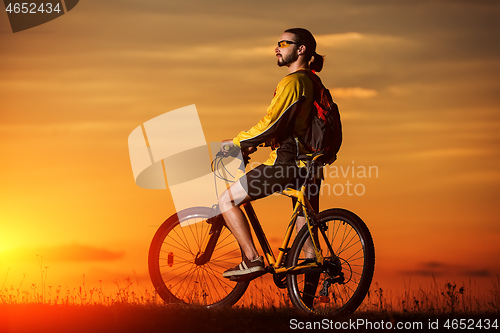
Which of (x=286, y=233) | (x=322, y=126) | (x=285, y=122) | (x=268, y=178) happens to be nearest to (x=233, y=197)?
(x=268, y=178)

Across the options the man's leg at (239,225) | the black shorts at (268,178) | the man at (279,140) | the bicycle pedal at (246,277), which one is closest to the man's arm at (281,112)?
the man at (279,140)

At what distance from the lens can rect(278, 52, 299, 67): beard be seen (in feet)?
25.6

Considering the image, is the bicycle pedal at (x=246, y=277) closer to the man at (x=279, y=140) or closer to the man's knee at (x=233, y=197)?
the man at (x=279, y=140)

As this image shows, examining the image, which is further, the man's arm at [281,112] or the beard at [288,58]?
the beard at [288,58]

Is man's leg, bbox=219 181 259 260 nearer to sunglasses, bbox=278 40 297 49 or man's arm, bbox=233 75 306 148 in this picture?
man's arm, bbox=233 75 306 148

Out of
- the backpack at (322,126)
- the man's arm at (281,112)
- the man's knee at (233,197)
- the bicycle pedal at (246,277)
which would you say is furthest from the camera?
the bicycle pedal at (246,277)

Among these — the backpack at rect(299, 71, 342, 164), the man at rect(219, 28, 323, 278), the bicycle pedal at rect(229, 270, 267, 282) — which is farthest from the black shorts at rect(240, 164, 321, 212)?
the bicycle pedal at rect(229, 270, 267, 282)

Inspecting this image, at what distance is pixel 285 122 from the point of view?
7547 mm

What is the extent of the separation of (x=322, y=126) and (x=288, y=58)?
2.77 ft

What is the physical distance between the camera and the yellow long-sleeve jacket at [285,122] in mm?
7504

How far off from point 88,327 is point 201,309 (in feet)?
4.18

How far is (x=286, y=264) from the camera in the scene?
7867mm

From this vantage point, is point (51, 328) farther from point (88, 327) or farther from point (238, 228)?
point (238, 228)

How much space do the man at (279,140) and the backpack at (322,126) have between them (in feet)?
0.25
